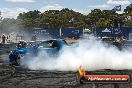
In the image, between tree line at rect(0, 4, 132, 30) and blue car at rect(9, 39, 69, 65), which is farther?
tree line at rect(0, 4, 132, 30)

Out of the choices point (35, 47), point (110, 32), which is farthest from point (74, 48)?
point (110, 32)

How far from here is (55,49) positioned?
17484 mm

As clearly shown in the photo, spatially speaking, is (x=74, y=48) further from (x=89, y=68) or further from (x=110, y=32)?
(x=110, y=32)

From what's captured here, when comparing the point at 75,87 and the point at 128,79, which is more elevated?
the point at 128,79

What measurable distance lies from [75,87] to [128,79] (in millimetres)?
5919

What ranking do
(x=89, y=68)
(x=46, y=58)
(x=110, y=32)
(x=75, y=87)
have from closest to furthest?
1. (x=75, y=87)
2. (x=89, y=68)
3. (x=46, y=58)
4. (x=110, y=32)

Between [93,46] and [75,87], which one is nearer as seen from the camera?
[75,87]

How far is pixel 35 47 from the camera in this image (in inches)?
695

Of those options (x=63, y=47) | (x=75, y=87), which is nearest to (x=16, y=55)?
(x=63, y=47)

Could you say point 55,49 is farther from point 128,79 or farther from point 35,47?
point 128,79

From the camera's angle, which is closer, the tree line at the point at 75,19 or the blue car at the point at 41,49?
the blue car at the point at 41,49

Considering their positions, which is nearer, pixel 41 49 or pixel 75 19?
pixel 41 49

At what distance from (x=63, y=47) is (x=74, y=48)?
58 cm

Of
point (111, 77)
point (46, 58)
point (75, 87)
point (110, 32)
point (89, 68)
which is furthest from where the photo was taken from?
point (110, 32)
